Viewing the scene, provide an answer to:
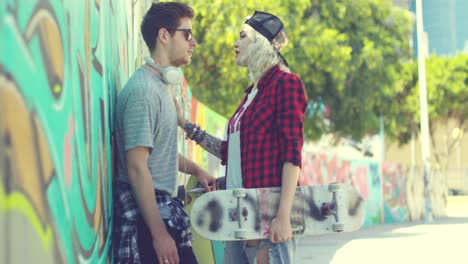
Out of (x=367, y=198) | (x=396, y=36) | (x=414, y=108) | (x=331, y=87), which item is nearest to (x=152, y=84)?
Answer: (x=367, y=198)

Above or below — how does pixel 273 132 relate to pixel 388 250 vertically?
above

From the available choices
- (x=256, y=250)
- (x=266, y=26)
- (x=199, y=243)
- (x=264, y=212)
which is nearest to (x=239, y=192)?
(x=264, y=212)

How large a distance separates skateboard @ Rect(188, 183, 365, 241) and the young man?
0.17 metres

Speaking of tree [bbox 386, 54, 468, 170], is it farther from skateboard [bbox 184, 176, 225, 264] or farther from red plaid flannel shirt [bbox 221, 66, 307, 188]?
red plaid flannel shirt [bbox 221, 66, 307, 188]

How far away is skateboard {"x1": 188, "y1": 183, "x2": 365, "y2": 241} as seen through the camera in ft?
10.6

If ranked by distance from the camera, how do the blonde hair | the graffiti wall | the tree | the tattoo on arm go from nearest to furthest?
the graffiti wall < the blonde hair < the tattoo on arm < the tree

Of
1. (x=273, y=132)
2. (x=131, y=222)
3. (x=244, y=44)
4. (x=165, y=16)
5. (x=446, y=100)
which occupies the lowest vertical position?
(x=131, y=222)

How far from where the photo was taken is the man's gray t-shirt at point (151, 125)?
3350 millimetres

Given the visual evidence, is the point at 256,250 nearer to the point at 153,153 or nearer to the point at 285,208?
the point at 285,208

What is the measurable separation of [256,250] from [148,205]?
1.52ft

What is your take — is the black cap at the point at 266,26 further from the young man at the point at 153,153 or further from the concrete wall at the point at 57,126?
the concrete wall at the point at 57,126

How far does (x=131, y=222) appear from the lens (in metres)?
3.40

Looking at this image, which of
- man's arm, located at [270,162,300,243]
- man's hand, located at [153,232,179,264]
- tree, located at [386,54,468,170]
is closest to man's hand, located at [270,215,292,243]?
man's arm, located at [270,162,300,243]

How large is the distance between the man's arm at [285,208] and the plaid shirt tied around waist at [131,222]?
17.1 inches
